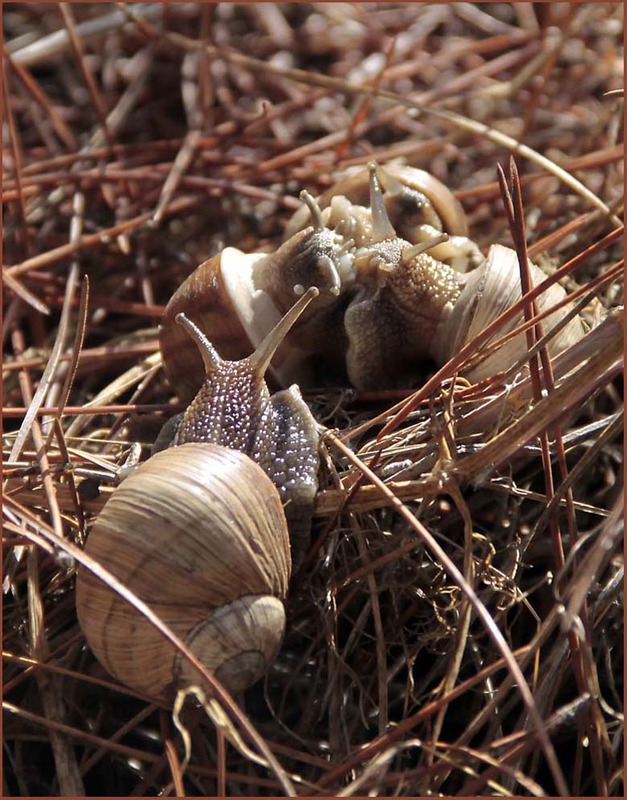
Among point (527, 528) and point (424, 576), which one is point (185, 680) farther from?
point (527, 528)

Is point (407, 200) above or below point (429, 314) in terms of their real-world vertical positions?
above

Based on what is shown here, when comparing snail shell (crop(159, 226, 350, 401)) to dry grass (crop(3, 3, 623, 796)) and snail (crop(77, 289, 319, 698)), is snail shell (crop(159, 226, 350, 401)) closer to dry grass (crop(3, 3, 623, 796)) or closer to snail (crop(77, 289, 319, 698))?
dry grass (crop(3, 3, 623, 796))

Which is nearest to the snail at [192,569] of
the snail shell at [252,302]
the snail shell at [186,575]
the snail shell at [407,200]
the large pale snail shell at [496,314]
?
the snail shell at [186,575]

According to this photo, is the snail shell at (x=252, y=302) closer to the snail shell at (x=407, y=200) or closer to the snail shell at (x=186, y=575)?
the snail shell at (x=407, y=200)

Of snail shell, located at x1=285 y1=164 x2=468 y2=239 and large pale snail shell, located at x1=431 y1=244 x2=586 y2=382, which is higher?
snail shell, located at x1=285 y1=164 x2=468 y2=239

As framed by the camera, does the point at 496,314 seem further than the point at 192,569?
Yes

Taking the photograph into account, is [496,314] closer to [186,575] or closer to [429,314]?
[429,314]

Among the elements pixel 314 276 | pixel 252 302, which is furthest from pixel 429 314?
pixel 252 302

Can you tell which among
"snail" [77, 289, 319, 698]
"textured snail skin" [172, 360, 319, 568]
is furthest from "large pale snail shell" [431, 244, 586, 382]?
"snail" [77, 289, 319, 698]
